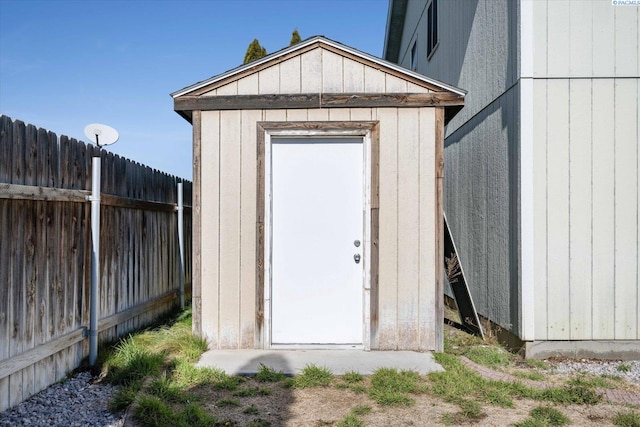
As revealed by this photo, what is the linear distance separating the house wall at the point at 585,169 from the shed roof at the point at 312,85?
3.51 feet

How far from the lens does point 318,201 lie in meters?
5.33

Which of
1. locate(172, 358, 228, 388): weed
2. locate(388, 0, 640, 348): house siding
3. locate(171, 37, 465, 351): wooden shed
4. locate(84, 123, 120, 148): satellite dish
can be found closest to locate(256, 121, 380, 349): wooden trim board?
locate(171, 37, 465, 351): wooden shed

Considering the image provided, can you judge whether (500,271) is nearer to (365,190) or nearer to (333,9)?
(365,190)

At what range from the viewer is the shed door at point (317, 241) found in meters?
5.29

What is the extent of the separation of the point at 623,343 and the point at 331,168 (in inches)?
138

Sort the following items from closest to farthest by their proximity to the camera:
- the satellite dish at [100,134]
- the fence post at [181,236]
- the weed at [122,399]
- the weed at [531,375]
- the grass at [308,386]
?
the grass at [308,386]
the weed at [122,399]
the weed at [531,375]
the satellite dish at [100,134]
the fence post at [181,236]

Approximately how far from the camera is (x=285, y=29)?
17.3 m

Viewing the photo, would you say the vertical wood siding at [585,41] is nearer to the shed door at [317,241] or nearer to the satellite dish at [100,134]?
the shed door at [317,241]

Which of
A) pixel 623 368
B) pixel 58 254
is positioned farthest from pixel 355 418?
pixel 623 368

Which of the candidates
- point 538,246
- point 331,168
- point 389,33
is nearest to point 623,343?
point 538,246

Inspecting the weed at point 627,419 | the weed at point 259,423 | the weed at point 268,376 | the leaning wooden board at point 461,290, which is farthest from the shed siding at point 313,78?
the weed at point 627,419

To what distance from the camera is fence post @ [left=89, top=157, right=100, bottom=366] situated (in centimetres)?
476

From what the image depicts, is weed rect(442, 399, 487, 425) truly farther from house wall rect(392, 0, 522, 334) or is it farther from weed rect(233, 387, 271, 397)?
house wall rect(392, 0, 522, 334)

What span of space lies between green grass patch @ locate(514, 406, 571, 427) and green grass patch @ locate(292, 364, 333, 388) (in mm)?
1555
